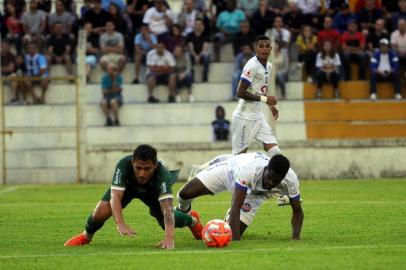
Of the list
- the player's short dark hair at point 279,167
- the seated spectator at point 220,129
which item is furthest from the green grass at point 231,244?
the seated spectator at point 220,129

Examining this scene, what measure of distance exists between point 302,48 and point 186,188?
1462 cm

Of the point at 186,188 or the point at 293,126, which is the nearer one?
the point at 186,188

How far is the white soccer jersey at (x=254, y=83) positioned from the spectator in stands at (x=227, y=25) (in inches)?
399

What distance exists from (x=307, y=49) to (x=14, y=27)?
750 centimetres

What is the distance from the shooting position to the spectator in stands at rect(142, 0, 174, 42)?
28938mm

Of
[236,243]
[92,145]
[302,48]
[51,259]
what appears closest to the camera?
[51,259]

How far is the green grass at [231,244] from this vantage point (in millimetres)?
→ 11445

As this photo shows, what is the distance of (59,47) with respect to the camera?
28.8 meters

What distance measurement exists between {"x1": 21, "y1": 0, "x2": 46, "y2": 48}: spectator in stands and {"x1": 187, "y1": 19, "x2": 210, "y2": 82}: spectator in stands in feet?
12.4

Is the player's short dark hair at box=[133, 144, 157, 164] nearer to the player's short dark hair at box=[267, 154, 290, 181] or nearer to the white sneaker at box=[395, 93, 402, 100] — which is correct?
the player's short dark hair at box=[267, 154, 290, 181]

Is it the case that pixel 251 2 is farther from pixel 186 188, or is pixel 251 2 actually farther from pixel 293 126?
pixel 186 188

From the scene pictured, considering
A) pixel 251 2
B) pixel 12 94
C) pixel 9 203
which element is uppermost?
pixel 251 2

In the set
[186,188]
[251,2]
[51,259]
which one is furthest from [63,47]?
[51,259]

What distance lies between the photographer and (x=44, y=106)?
2784 centimetres
